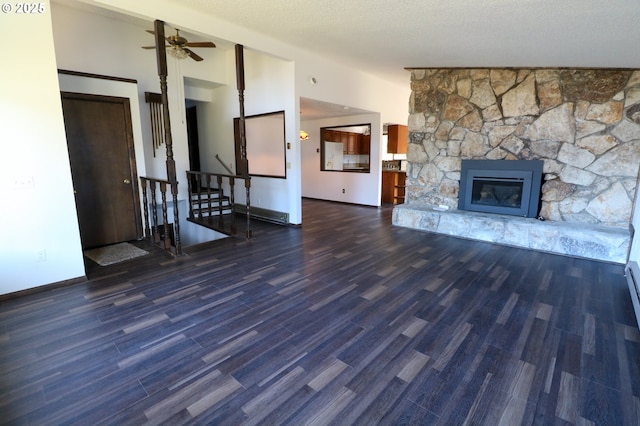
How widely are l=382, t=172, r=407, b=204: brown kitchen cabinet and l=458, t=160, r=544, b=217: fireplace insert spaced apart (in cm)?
290

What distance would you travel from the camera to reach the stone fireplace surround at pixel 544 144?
4.19 metres

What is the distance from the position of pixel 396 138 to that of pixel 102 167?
253 inches

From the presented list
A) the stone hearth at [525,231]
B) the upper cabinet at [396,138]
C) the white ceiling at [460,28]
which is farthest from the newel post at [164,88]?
the upper cabinet at [396,138]

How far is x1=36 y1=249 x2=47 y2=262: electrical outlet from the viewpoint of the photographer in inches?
127

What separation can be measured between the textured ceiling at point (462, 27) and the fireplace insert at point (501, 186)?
1.47m

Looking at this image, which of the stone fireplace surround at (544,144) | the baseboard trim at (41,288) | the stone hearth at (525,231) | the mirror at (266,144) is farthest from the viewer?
the mirror at (266,144)

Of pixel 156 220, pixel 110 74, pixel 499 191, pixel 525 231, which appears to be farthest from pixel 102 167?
pixel 525 231

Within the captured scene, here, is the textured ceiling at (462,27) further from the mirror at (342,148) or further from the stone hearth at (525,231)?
the mirror at (342,148)

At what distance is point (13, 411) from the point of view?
1751 mm

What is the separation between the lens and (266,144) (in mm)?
6520

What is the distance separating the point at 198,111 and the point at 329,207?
158 inches

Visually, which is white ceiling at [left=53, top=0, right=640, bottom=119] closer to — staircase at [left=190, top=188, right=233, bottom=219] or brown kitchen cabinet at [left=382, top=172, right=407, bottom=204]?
staircase at [left=190, top=188, right=233, bottom=219]

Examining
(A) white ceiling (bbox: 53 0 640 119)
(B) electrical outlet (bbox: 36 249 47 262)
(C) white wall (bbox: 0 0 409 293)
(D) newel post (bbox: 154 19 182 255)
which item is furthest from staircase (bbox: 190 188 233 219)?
(A) white ceiling (bbox: 53 0 640 119)

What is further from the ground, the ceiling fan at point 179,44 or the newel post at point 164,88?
the ceiling fan at point 179,44
